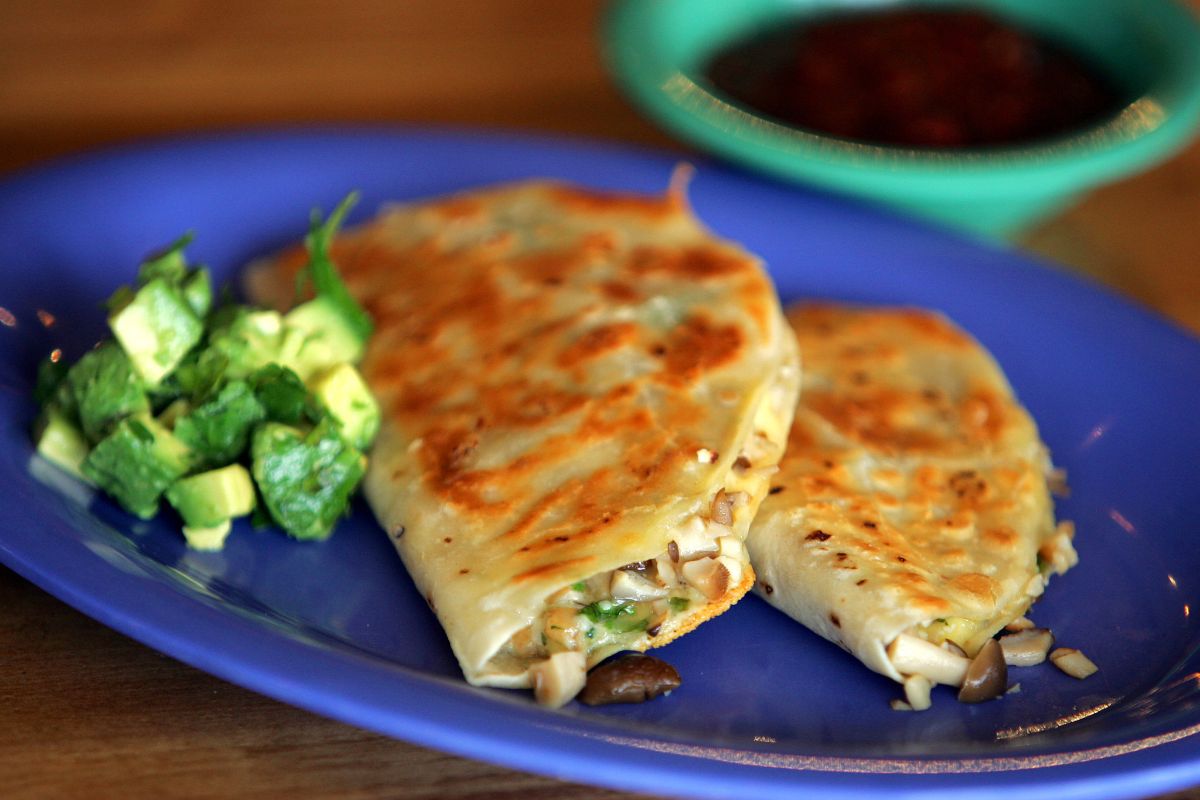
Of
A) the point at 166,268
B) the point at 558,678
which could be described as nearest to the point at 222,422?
the point at 166,268

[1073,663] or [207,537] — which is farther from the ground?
[207,537]

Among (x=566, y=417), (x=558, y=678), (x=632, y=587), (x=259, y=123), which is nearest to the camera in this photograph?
(x=558, y=678)

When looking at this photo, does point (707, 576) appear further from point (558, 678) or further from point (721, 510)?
point (558, 678)

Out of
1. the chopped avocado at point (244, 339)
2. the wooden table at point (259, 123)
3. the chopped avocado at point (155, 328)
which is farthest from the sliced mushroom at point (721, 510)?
the chopped avocado at point (155, 328)

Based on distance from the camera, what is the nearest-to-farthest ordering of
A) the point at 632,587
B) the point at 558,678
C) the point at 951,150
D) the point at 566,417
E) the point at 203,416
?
the point at 558,678
the point at 632,587
the point at 203,416
the point at 566,417
the point at 951,150

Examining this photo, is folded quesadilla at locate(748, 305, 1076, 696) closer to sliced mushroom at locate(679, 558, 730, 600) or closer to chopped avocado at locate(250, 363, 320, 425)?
sliced mushroom at locate(679, 558, 730, 600)

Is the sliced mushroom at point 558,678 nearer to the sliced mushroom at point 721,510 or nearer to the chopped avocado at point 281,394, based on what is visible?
the sliced mushroom at point 721,510

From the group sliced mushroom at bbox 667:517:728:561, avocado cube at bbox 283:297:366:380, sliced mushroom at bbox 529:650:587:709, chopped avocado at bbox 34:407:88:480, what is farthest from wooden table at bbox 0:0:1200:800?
avocado cube at bbox 283:297:366:380
